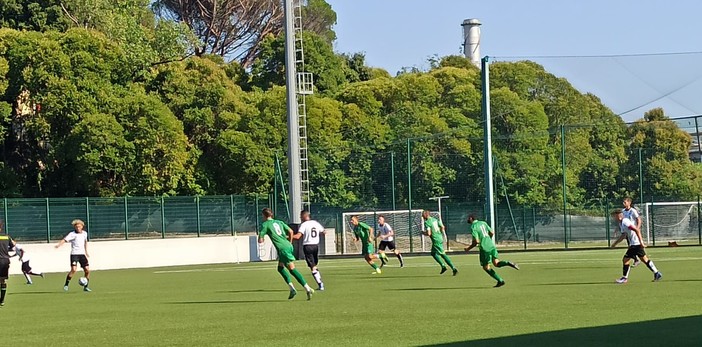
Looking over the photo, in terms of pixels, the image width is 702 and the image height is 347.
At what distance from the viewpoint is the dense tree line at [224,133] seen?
185ft

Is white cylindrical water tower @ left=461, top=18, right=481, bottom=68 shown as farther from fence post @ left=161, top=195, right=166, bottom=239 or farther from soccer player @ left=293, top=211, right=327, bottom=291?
soccer player @ left=293, top=211, right=327, bottom=291

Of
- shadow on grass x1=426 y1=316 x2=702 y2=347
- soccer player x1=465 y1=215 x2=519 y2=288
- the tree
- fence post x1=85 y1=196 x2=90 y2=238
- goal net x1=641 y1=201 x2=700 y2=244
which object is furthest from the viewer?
the tree

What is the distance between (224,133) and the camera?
→ 59719 millimetres

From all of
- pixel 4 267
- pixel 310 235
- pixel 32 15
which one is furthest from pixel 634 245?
pixel 32 15

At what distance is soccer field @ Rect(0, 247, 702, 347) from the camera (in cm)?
1520

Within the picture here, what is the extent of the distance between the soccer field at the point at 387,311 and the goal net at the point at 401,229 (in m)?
21.2

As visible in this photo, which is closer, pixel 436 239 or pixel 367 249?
pixel 436 239

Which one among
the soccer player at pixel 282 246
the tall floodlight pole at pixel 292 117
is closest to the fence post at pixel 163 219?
the tall floodlight pole at pixel 292 117

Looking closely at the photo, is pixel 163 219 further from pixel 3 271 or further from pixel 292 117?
pixel 3 271

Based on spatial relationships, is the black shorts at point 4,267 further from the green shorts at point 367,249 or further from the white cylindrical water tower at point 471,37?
the white cylindrical water tower at point 471,37

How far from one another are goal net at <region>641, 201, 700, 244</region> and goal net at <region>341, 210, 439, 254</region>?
9501 millimetres

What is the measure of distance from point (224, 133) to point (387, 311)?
40.9 m

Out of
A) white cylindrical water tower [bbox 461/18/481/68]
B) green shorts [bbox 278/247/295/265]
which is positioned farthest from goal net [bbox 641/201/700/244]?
→ white cylindrical water tower [bbox 461/18/481/68]

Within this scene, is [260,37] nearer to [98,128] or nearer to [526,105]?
[526,105]
